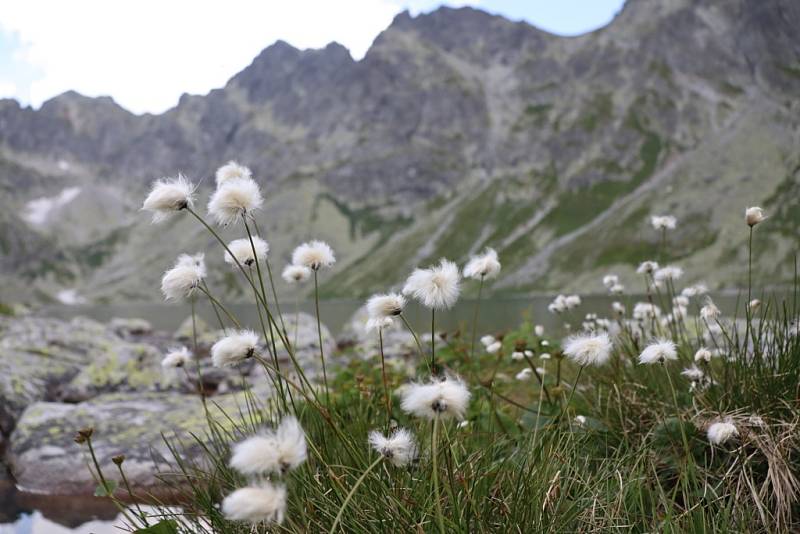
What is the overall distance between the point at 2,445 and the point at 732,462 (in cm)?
892

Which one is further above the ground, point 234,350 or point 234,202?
point 234,202

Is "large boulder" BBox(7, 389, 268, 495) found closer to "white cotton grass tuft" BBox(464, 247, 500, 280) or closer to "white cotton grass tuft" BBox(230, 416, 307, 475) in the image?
"white cotton grass tuft" BBox(464, 247, 500, 280)

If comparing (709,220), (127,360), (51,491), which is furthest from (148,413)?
(709,220)

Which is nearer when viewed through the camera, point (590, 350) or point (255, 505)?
point (255, 505)

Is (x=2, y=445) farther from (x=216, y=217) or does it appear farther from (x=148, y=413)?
(x=216, y=217)

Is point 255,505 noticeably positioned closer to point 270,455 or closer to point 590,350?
point 270,455

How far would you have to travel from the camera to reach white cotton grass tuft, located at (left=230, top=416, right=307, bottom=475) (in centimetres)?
159

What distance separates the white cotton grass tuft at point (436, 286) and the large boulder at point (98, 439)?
13.9 feet

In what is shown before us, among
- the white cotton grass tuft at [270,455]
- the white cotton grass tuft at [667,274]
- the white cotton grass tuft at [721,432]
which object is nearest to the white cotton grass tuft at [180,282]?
the white cotton grass tuft at [270,455]

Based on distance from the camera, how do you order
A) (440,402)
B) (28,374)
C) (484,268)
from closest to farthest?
(440,402) → (484,268) → (28,374)

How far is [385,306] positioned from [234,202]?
911 millimetres

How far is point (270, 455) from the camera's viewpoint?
5.32ft

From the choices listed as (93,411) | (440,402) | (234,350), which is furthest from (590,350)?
(93,411)

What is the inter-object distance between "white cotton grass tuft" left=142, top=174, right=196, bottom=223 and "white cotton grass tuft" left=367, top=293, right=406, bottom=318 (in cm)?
103
